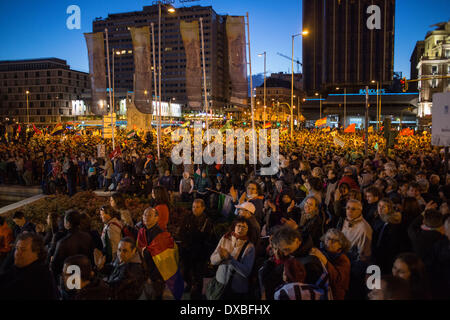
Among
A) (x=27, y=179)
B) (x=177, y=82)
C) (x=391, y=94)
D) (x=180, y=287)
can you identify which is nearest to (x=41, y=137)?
(x=27, y=179)

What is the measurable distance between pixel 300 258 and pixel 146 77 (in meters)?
15.3

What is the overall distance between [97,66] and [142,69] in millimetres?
3188

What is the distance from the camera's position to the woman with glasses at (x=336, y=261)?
11.3 feet

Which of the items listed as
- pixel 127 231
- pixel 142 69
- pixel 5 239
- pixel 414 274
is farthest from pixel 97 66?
pixel 414 274

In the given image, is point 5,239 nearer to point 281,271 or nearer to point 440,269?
point 281,271

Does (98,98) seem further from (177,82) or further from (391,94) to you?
(177,82)

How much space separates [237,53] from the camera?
14508 millimetres

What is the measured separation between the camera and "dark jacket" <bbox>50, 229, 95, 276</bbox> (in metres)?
4.15

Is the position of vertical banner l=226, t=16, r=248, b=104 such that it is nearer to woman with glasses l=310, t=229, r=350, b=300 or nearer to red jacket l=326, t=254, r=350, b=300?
woman with glasses l=310, t=229, r=350, b=300

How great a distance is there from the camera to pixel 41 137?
26.7 metres

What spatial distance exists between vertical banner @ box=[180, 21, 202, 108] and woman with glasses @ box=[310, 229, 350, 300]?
13.0 meters

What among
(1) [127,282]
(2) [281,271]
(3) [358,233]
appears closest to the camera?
(2) [281,271]
